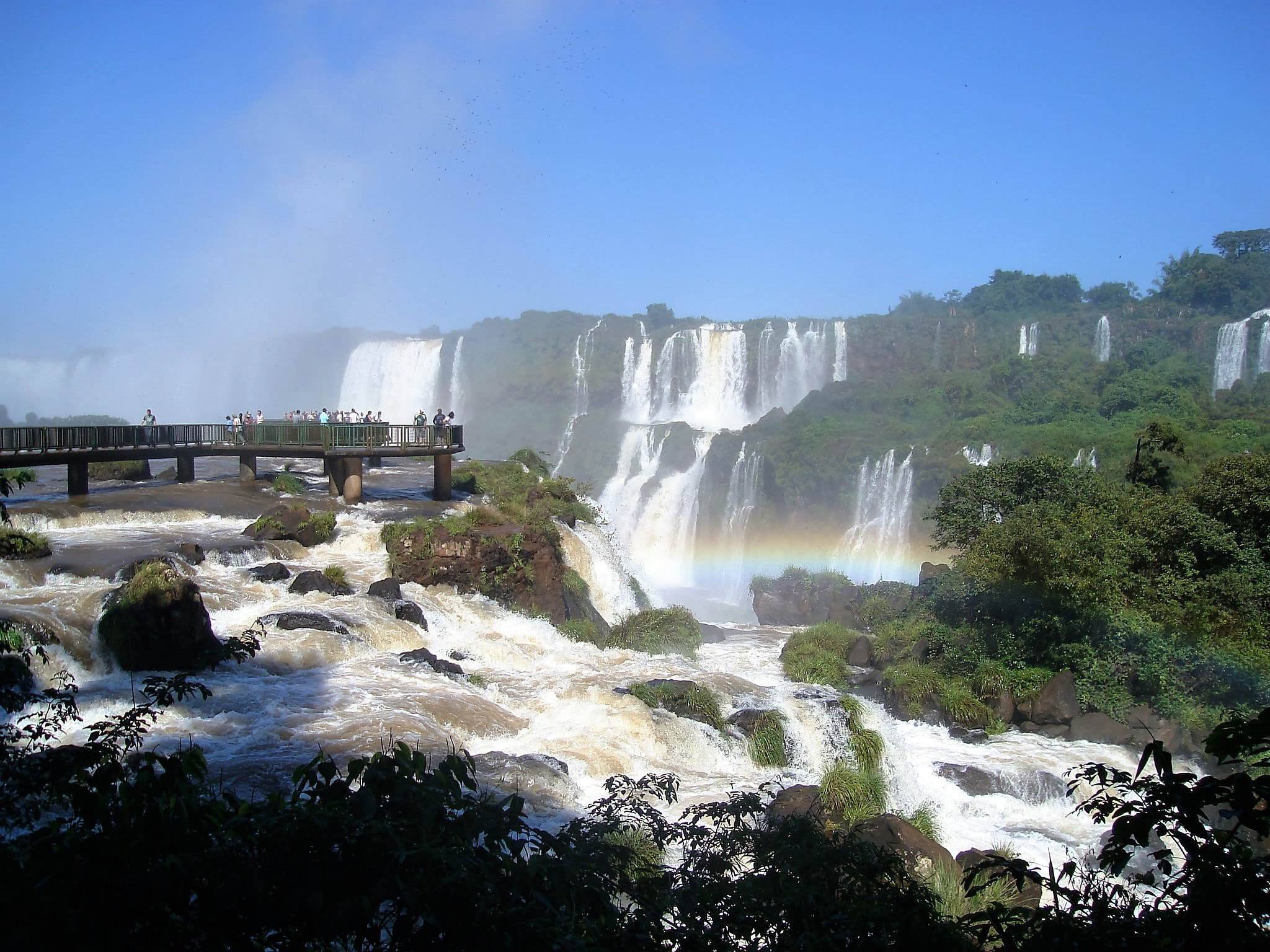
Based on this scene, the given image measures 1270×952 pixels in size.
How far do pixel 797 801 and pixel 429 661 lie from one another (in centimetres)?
597

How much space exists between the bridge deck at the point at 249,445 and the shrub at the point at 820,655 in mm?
9594

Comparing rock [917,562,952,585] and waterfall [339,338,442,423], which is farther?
waterfall [339,338,442,423]

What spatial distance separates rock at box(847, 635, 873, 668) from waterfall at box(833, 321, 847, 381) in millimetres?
32475

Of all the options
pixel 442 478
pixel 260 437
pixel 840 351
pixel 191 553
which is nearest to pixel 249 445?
pixel 260 437

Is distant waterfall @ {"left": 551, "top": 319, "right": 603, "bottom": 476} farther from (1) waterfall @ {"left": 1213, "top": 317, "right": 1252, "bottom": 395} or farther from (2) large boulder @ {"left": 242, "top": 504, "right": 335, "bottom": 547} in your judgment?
(2) large boulder @ {"left": 242, "top": 504, "right": 335, "bottom": 547}

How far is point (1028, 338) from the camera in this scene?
52.7 meters

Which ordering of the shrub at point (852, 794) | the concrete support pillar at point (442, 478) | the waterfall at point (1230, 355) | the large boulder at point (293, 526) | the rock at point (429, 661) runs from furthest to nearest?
the waterfall at point (1230, 355) → the concrete support pillar at point (442, 478) → the large boulder at point (293, 526) → the rock at point (429, 661) → the shrub at point (852, 794)

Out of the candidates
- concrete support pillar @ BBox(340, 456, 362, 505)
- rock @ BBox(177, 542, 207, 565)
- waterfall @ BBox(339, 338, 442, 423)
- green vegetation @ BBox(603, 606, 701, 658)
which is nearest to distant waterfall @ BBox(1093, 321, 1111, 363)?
waterfall @ BBox(339, 338, 442, 423)

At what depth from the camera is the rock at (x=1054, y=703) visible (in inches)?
607

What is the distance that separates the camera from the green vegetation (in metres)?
17.4

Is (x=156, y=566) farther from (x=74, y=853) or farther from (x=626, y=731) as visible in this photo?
(x=74, y=853)

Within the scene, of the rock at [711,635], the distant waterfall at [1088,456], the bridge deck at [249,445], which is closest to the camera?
the bridge deck at [249,445]

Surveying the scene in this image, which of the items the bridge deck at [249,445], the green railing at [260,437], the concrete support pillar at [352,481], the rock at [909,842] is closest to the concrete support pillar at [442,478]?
the bridge deck at [249,445]

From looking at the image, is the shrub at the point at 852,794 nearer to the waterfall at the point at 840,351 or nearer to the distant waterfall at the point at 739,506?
the distant waterfall at the point at 739,506
